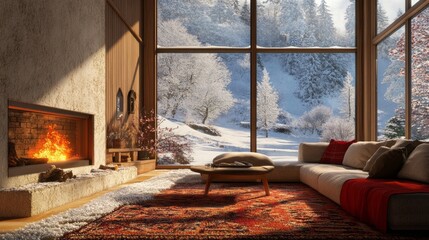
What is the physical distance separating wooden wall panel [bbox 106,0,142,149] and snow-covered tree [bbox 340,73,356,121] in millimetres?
4149

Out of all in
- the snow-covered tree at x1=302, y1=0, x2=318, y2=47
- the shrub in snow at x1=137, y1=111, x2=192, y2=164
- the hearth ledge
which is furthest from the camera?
the snow-covered tree at x1=302, y1=0, x2=318, y2=47

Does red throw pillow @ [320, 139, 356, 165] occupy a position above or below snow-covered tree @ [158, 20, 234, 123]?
below

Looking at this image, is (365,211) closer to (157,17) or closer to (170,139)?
(170,139)

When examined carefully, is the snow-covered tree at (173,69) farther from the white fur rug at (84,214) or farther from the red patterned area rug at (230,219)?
the red patterned area rug at (230,219)

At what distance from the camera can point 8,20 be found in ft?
13.5

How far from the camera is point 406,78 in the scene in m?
7.54

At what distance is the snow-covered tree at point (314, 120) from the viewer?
33.1ft

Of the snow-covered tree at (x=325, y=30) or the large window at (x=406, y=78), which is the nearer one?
the large window at (x=406, y=78)

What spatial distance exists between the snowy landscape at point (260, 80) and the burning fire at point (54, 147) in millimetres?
4358

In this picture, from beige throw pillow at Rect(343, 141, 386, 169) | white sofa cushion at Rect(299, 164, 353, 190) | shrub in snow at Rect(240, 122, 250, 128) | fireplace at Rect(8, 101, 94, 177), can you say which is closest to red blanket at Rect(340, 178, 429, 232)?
white sofa cushion at Rect(299, 164, 353, 190)

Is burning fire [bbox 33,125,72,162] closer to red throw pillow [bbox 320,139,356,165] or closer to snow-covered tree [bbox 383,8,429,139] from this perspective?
red throw pillow [bbox 320,139,356,165]

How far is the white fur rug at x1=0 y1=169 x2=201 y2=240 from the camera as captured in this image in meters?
3.26

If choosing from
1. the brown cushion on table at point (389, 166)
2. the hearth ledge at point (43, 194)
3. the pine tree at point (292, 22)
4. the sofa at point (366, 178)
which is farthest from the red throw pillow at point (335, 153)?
the pine tree at point (292, 22)

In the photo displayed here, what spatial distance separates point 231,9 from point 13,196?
719cm
